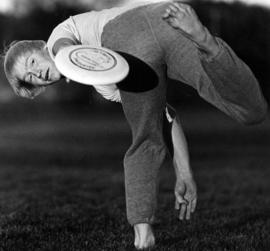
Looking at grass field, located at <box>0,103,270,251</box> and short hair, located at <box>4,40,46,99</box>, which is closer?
short hair, located at <box>4,40,46,99</box>

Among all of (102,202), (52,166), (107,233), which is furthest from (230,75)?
(52,166)

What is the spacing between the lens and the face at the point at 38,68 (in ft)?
12.4

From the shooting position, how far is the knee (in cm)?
342

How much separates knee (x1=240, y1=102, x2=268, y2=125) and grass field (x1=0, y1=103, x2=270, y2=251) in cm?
93

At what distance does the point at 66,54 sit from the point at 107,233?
1777mm

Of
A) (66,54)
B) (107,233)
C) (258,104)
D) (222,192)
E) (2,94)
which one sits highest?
(66,54)

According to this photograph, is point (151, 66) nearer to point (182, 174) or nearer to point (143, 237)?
point (182, 174)

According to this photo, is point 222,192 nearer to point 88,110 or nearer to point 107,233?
point 107,233

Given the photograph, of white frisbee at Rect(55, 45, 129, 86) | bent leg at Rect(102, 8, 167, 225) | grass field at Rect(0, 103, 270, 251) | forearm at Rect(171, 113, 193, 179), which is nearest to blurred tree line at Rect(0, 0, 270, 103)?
grass field at Rect(0, 103, 270, 251)

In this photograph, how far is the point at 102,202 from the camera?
21.4 feet

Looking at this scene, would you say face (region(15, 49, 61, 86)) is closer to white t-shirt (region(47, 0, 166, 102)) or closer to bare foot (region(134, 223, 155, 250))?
white t-shirt (region(47, 0, 166, 102))

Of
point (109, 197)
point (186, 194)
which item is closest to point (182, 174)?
point (186, 194)

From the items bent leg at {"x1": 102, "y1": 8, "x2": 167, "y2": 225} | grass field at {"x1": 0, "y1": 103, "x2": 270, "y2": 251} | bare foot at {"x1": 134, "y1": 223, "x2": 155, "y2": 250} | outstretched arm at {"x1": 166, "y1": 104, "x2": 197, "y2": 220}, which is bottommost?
grass field at {"x1": 0, "y1": 103, "x2": 270, "y2": 251}

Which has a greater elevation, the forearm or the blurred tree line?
the forearm
